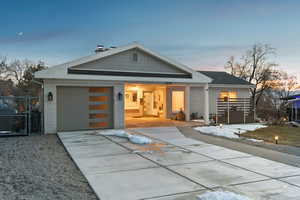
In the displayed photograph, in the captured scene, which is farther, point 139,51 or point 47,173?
point 139,51

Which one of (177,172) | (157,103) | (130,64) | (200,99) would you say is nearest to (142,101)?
(157,103)

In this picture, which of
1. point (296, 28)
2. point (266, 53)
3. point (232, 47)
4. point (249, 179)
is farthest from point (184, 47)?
point (249, 179)

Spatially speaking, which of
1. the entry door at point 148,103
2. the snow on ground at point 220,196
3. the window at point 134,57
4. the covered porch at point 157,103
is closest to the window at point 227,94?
the covered porch at point 157,103

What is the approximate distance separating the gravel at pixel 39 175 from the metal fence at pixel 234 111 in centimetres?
1018

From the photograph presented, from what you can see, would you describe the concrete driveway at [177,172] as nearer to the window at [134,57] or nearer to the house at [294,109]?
the window at [134,57]

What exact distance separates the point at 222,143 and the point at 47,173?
19.7ft

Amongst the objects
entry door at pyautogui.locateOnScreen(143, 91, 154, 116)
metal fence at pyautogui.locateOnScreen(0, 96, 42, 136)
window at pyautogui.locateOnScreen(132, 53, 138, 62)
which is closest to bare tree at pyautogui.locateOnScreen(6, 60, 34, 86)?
entry door at pyautogui.locateOnScreen(143, 91, 154, 116)

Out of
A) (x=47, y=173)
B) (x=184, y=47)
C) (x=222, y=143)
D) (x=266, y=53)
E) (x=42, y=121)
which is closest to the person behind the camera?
(x=47, y=173)

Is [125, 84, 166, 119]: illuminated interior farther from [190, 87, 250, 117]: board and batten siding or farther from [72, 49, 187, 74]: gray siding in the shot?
[72, 49, 187, 74]: gray siding

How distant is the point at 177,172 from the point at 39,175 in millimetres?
→ 2962

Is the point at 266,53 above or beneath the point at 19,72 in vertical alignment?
above

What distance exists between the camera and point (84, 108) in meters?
11.6

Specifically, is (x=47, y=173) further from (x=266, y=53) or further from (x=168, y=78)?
(x=266, y=53)

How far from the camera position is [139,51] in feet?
41.0
